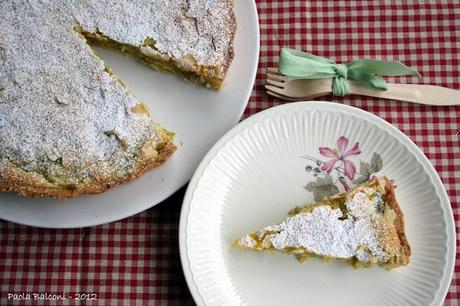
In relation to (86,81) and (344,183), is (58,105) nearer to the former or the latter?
(86,81)

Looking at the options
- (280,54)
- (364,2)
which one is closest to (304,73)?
(280,54)

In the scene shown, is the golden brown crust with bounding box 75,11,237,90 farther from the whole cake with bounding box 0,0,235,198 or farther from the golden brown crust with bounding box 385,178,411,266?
the golden brown crust with bounding box 385,178,411,266

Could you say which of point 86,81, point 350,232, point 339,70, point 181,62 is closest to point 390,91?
point 339,70

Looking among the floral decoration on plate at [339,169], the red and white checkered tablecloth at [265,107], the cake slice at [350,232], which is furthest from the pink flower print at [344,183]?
the red and white checkered tablecloth at [265,107]

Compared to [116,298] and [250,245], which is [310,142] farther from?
[116,298]

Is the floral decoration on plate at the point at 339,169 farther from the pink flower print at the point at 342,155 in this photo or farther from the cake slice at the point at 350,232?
the cake slice at the point at 350,232

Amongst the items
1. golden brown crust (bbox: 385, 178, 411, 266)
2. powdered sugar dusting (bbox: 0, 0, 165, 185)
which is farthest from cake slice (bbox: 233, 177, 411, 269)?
powdered sugar dusting (bbox: 0, 0, 165, 185)
